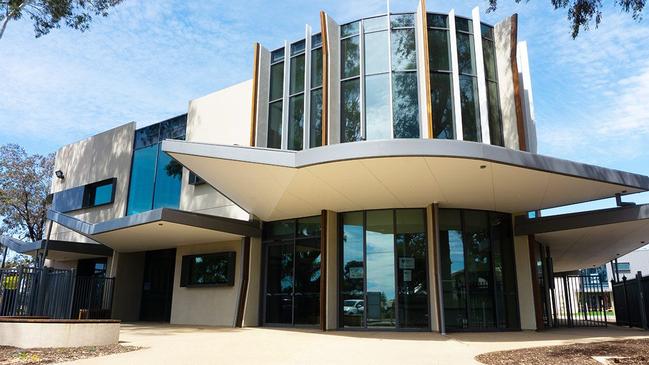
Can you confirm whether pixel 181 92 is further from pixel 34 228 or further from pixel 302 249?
pixel 34 228

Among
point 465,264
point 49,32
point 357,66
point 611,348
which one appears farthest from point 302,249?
point 49,32

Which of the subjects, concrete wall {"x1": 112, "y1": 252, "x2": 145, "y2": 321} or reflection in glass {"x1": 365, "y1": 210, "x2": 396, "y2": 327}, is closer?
reflection in glass {"x1": 365, "y1": 210, "x2": 396, "y2": 327}

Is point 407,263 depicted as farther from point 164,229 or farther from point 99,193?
point 99,193

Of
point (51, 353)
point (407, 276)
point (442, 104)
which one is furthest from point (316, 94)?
point (51, 353)

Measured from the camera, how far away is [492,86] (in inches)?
608

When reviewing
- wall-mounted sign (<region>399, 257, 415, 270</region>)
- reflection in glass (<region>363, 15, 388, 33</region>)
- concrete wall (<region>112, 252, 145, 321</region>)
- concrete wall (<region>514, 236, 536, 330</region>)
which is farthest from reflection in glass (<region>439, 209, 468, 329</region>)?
concrete wall (<region>112, 252, 145, 321</region>)

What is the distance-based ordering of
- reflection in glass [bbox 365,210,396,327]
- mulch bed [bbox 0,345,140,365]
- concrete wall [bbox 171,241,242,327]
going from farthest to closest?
concrete wall [bbox 171,241,242,327] < reflection in glass [bbox 365,210,396,327] < mulch bed [bbox 0,345,140,365]

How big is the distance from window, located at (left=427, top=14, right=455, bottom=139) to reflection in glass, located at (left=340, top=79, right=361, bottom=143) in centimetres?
219

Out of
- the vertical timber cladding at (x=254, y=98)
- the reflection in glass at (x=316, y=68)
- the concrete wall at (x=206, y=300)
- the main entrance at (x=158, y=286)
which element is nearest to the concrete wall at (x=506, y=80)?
the reflection in glass at (x=316, y=68)

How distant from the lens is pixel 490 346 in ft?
31.1

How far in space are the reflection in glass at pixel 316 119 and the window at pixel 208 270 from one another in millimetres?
4427

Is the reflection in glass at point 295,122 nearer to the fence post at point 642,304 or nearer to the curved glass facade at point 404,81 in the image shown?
the curved glass facade at point 404,81

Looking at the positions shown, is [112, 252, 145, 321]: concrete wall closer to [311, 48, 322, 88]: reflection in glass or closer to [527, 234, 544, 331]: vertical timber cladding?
[311, 48, 322, 88]: reflection in glass

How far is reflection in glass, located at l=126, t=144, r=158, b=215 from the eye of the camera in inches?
781
